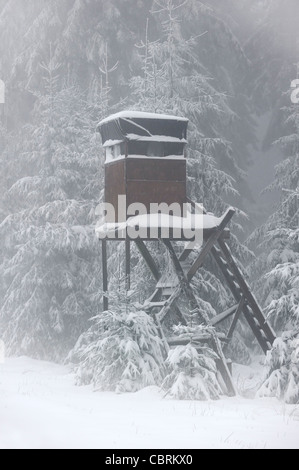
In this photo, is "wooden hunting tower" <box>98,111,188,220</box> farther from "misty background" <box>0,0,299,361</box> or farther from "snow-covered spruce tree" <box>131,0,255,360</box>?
"misty background" <box>0,0,299,361</box>

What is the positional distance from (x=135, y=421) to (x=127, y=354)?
12.1 ft

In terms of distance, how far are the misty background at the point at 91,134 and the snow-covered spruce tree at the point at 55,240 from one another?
49 millimetres

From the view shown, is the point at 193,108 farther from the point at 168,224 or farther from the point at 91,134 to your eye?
the point at 168,224

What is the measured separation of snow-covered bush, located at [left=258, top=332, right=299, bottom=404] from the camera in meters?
12.0

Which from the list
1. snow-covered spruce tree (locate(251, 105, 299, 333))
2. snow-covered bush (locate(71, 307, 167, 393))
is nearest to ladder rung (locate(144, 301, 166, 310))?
snow-covered bush (locate(71, 307, 167, 393))

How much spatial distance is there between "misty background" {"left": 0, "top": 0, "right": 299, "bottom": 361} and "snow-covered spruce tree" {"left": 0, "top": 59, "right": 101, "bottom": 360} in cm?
5

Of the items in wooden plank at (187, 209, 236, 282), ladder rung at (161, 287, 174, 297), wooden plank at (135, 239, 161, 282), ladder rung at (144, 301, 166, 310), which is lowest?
ladder rung at (144, 301, 166, 310)

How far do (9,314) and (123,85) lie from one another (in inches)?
396

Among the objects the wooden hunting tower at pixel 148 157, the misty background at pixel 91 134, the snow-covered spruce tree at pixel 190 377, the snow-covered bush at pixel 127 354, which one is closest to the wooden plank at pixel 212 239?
the wooden hunting tower at pixel 148 157

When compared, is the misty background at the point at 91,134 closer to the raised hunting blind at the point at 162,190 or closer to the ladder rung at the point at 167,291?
the ladder rung at the point at 167,291

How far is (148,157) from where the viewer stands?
48.5ft

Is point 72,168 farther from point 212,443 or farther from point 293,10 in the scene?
point 212,443
